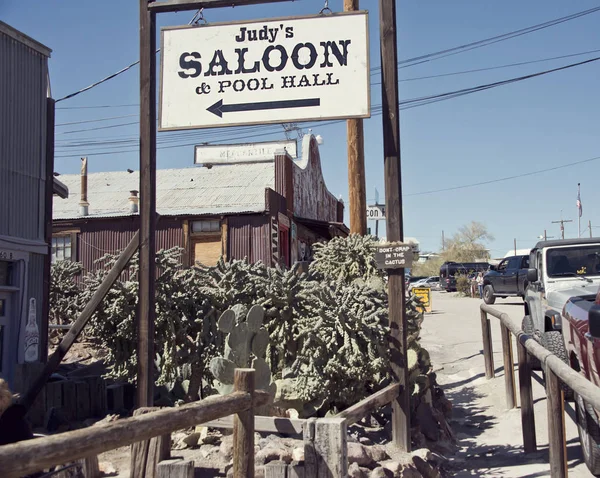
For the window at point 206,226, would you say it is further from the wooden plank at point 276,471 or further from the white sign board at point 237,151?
the wooden plank at point 276,471

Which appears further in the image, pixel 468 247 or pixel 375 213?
pixel 468 247

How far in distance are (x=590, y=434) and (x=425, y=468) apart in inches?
54.8

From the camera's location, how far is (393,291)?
249 inches

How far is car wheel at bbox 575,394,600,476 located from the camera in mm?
5336

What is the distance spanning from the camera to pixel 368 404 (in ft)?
18.2

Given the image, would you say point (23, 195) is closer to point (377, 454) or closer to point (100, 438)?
Answer: point (377, 454)

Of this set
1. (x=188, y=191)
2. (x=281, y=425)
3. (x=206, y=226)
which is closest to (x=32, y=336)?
(x=281, y=425)

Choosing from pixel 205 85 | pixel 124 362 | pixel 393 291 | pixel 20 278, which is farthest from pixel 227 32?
pixel 20 278

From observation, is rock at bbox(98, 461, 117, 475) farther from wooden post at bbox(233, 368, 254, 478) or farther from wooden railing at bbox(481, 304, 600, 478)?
wooden railing at bbox(481, 304, 600, 478)

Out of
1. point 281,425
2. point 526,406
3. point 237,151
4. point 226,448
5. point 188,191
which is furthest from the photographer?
point 237,151

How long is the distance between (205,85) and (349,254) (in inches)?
165

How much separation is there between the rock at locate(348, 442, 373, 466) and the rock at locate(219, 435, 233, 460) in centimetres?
102

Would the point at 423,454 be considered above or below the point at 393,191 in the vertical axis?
below

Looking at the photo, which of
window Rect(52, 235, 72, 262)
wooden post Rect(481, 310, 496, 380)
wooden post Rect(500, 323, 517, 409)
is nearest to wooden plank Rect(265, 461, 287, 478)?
wooden post Rect(500, 323, 517, 409)
